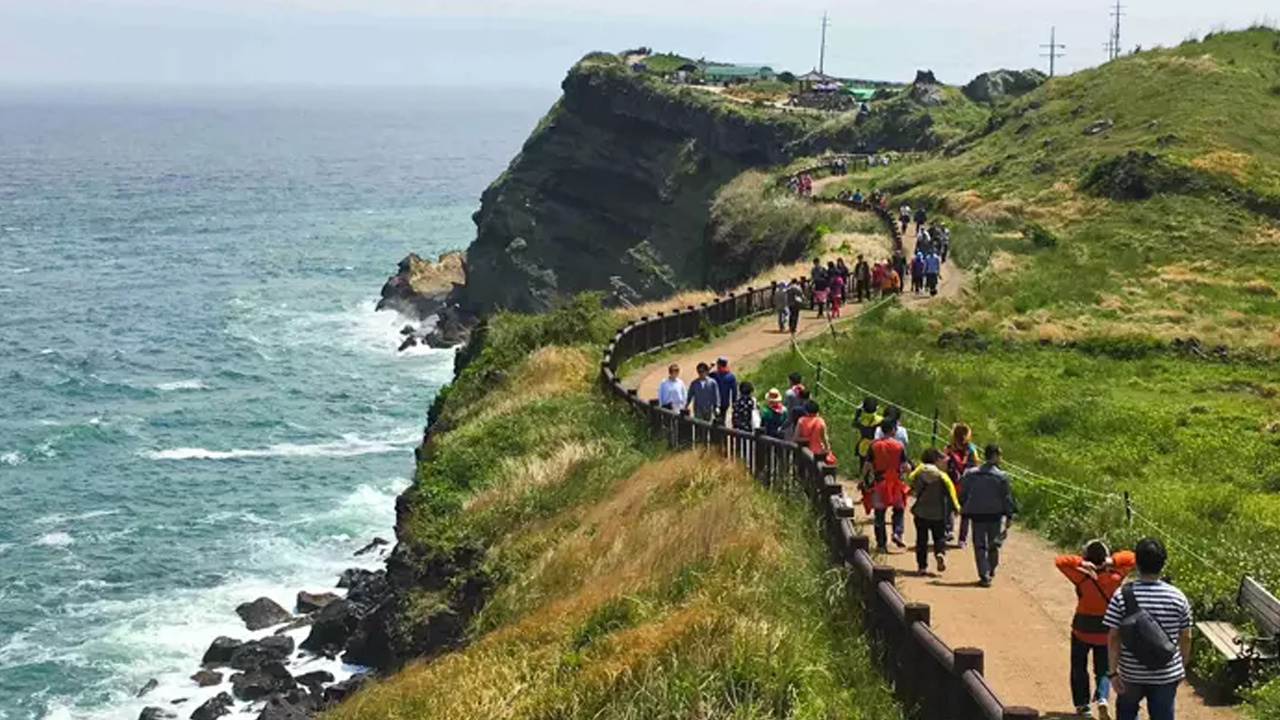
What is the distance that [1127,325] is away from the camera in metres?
35.4

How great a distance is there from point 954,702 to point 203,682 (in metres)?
32.6

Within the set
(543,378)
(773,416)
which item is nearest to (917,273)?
(543,378)

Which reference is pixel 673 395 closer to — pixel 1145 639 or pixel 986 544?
pixel 986 544

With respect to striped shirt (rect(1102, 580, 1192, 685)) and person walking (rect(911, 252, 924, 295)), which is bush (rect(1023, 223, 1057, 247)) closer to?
person walking (rect(911, 252, 924, 295))

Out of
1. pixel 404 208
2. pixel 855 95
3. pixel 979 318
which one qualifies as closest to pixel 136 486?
pixel 979 318

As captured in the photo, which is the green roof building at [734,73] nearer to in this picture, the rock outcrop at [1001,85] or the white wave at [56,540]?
the rock outcrop at [1001,85]

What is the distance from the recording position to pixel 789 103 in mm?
104938

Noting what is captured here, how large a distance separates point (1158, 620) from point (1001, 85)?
9864cm

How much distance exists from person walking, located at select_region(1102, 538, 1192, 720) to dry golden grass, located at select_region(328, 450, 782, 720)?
345cm

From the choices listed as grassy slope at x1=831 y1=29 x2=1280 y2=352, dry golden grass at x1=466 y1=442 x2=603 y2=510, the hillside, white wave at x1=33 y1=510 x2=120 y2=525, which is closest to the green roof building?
the hillside

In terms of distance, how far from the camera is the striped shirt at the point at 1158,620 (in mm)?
10961

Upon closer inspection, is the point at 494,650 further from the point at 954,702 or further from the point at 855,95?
the point at 855,95

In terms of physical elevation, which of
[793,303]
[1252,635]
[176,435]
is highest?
[793,303]

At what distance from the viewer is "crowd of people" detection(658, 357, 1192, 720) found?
11000mm
